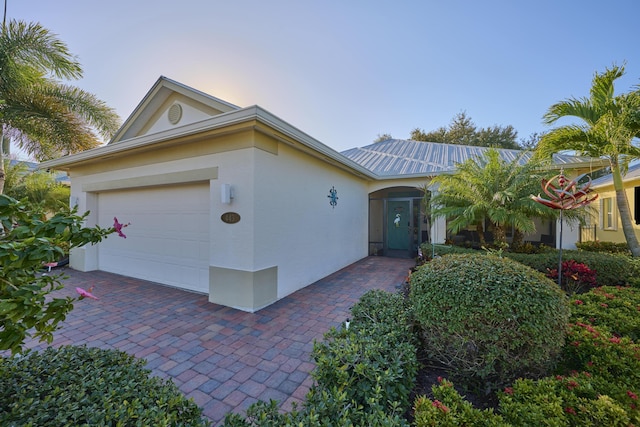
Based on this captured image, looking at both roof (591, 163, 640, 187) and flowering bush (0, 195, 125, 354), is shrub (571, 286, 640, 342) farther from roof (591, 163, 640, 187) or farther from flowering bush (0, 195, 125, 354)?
roof (591, 163, 640, 187)

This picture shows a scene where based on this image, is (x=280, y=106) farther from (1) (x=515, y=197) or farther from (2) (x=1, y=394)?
(2) (x=1, y=394)

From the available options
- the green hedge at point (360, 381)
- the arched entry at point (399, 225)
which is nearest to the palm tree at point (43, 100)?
the green hedge at point (360, 381)

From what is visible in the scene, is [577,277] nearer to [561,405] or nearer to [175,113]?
[561,405]

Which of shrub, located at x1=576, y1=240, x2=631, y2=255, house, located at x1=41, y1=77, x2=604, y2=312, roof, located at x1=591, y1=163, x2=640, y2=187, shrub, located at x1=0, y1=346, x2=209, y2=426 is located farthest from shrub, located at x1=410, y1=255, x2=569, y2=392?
roof, located at x1=591, y1=163, x2=640, y2=187

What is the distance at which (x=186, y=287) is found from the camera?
5.91 meters

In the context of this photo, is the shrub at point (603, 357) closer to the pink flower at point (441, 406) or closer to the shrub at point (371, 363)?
the pink flower at point (441, 406)

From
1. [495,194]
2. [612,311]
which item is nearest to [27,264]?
[612,311]

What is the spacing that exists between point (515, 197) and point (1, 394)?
326 inches

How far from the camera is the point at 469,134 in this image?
78.0ft

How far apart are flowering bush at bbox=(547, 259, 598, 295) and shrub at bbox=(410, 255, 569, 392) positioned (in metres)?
4.03

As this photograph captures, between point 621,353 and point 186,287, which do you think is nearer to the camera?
point 621,353

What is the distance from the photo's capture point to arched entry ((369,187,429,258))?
10.4 meters

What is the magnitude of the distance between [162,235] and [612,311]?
8.19 meters

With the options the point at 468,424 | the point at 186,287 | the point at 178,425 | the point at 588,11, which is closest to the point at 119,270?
the point at 186,287
